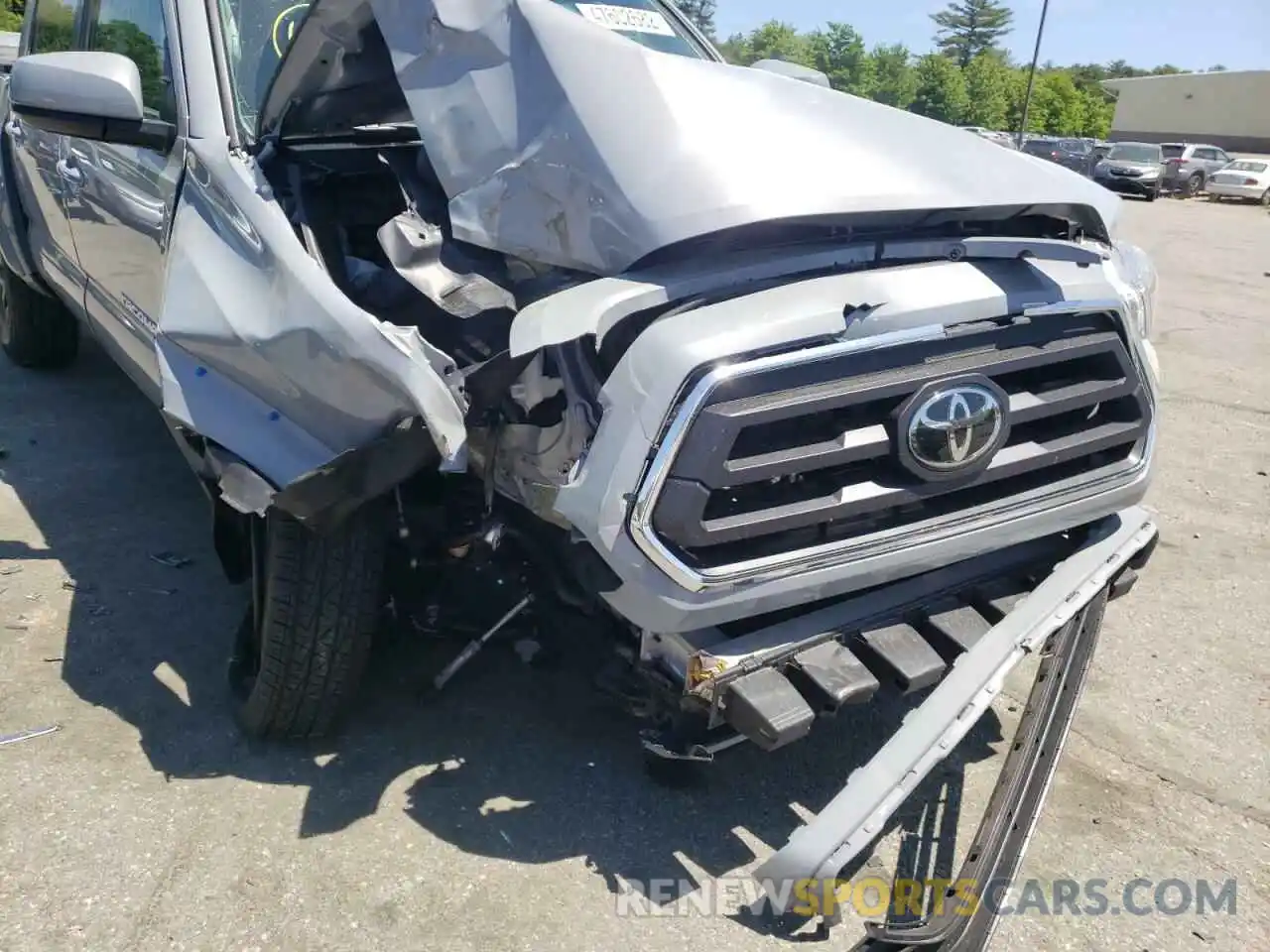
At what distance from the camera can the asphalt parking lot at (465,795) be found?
2195 mm

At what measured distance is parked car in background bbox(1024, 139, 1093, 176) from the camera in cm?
2895

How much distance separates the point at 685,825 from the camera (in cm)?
250

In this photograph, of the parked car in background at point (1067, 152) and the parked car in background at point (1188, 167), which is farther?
the parked car in background at point (1067, 152)

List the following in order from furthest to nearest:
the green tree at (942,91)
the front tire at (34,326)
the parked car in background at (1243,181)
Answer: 1. the green tree at (942,91)
2. the parked car in background at (1243,181)
3. the front tire at (34,326)

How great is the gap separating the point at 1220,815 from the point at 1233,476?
2.91m

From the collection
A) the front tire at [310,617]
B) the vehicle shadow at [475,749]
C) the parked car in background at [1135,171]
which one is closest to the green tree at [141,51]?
the front tire at [310,617]

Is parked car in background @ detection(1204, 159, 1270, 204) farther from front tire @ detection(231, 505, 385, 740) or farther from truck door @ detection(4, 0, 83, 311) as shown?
front tire @ detection(231, 505, 385, 740)

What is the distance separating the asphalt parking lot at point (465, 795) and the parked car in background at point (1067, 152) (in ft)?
93.0

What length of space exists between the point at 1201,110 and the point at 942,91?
46.5 ft

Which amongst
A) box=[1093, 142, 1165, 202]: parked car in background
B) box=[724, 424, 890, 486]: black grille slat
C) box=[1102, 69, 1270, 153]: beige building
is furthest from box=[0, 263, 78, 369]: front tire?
box=[1102, 69, 1270, 153]: beige building

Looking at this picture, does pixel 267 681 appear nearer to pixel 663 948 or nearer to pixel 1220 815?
pixel 663 948

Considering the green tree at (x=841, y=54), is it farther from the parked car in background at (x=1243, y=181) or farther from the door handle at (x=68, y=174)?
the door handle at (x=68, y=174)

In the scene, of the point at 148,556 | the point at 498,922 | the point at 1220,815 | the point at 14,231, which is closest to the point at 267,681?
the point at 498,922

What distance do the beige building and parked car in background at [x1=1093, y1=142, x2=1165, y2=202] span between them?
25269 mm
